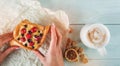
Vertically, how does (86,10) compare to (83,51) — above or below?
above

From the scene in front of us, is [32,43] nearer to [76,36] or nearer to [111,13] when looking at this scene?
[76,36]

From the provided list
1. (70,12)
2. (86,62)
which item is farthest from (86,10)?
(86,62)

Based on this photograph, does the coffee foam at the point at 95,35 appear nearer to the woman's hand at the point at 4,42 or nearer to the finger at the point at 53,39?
the finger at the point at 53,39

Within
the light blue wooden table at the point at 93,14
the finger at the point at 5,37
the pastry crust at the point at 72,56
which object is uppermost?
the light blue wooden table at the point at 93,14

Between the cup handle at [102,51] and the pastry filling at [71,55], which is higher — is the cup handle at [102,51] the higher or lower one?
the higher one

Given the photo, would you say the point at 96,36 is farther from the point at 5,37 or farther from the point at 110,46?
the point at 5,37

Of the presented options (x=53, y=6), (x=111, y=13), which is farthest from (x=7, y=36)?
(x=111, y=13)

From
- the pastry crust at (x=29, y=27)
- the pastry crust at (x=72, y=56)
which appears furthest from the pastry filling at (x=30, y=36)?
the pastry crust at (x=72, y=56)
